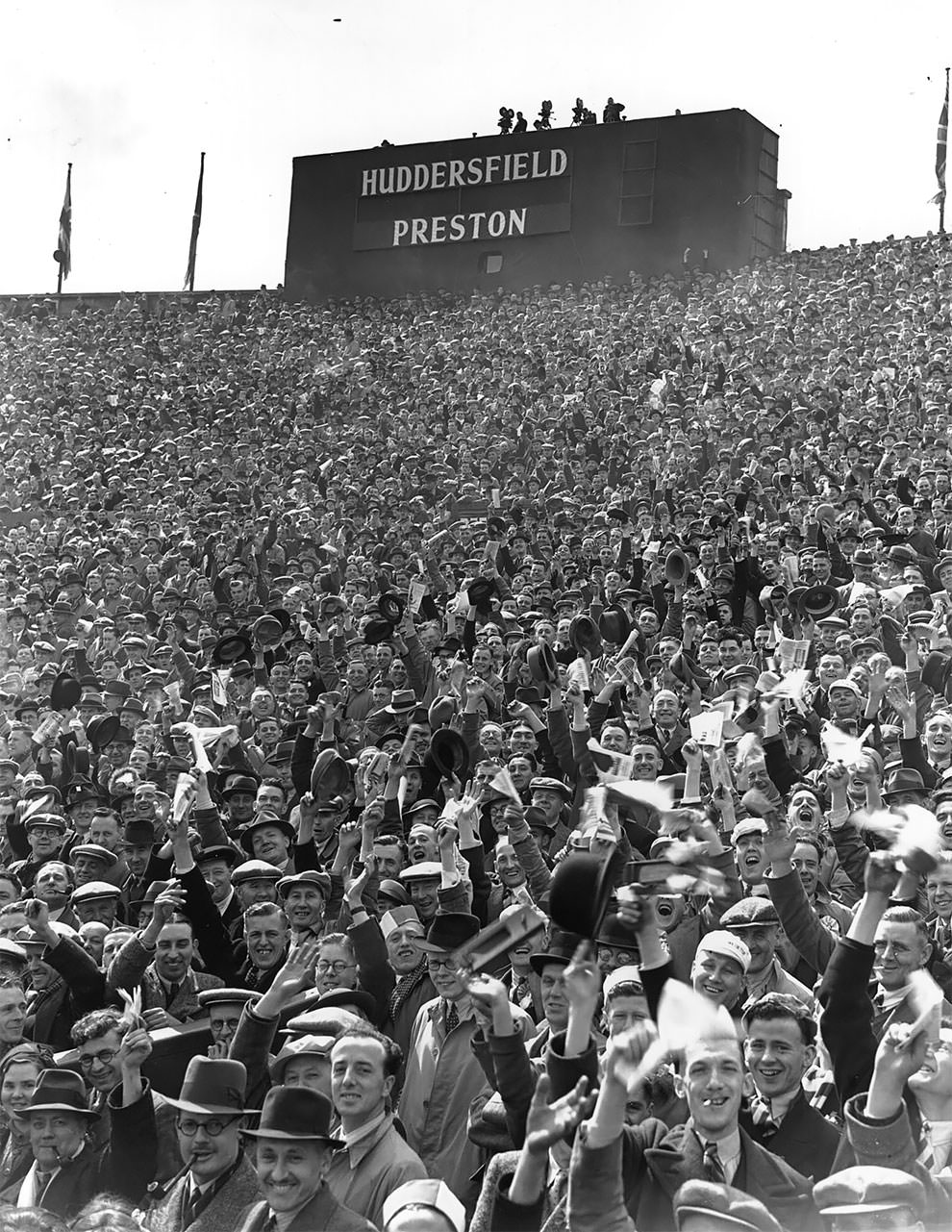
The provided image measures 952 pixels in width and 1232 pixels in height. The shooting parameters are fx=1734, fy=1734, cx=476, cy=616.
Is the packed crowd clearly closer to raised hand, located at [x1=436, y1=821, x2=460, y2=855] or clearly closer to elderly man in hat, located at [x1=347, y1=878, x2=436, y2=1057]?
elderly man in hat, located at [x1=347, y1=878, x2=436, y2=1057]

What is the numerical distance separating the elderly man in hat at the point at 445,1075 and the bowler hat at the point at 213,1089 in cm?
72

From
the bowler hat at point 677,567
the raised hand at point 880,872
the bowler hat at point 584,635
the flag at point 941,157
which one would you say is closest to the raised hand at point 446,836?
the raised hand at point 880,872

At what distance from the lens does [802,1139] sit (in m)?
4.66

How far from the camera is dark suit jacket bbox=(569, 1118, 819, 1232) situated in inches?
168

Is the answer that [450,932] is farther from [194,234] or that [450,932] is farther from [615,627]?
[194,234]

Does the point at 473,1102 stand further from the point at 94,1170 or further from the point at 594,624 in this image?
the point at 594,624

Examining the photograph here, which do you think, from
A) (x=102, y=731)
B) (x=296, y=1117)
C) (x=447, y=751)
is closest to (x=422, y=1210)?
(x=296, y=1117)

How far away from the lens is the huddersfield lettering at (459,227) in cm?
3784

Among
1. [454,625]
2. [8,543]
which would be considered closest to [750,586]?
[454,625]

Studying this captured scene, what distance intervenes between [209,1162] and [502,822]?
254 cm

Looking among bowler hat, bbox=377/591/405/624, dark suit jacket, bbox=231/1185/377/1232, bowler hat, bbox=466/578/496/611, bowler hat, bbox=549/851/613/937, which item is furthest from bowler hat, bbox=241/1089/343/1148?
bowler hat, bbox=466/578/496/611

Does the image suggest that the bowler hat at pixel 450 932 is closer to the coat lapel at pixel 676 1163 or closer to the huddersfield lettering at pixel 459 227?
the coat lapel at pixel 676 1163

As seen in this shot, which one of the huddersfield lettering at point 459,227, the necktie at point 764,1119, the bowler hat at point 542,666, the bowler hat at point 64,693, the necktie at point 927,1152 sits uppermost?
the huddersfield lettering at point 459,227

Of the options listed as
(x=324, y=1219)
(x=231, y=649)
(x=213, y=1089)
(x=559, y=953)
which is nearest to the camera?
(x=324, y=1219)
